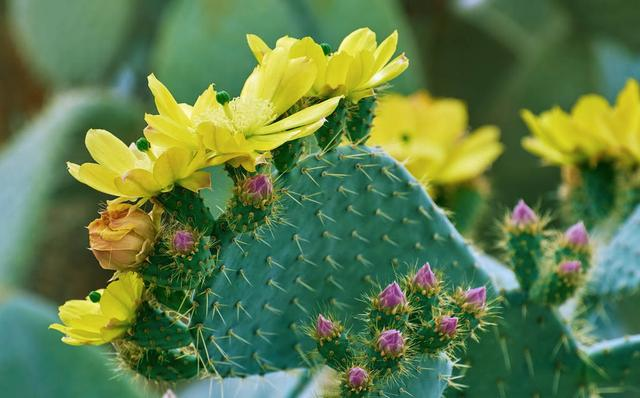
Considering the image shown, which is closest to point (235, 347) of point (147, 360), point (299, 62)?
point (147, 360)

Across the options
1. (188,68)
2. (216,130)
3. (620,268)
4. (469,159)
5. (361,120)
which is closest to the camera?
(216,130)

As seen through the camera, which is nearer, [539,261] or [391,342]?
[391,342]

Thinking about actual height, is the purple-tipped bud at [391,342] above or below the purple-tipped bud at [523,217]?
above

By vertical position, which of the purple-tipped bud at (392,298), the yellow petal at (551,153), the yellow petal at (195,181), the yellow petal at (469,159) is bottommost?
the yellow petal at (469,159)

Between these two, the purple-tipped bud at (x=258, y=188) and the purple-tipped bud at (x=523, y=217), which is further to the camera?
the purple-tipped bud at (x=523, y=217)

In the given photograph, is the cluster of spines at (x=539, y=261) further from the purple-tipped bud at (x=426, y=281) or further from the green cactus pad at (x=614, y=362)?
the purple-tipped bud at (x=426, y=281)

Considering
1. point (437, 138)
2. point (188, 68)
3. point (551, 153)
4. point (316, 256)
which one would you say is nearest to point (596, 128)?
point (551, 153)

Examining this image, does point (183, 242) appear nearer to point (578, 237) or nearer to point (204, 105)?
point (204, 105)

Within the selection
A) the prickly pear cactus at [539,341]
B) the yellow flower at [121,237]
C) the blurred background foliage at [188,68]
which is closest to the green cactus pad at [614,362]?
the prickly pear cactus at [539,341]
